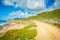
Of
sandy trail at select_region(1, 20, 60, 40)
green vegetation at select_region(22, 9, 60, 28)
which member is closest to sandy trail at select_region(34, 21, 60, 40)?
sandy trail at select_region(1, 20, 60, 40)

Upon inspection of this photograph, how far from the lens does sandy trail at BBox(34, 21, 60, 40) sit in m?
2.39

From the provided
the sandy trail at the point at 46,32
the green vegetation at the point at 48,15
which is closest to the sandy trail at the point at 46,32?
the sandy trail at the point at 46,32

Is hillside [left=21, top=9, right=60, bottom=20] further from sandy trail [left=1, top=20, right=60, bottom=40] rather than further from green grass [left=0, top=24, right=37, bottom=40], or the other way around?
green grass [left=0, top=24, right=37, bottom=40]

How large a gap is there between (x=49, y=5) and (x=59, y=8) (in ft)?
0.66

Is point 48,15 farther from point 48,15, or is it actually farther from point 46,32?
point 46,32

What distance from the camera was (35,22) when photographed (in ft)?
8.13

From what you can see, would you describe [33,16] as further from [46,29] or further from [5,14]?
[5,14]

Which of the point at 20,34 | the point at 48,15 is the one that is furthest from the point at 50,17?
the point at 20,34

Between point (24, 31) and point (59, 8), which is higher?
point (59, 8)

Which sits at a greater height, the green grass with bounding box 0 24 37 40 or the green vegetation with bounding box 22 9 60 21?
the green vegetation with bounding box 22 9 60 21

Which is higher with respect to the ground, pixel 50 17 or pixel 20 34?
pixel 50 17

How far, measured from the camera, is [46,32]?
2.41m

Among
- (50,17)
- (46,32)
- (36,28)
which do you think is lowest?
(46,32)

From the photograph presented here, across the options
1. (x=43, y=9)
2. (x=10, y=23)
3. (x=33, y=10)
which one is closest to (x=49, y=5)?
(x=43, y=9)
